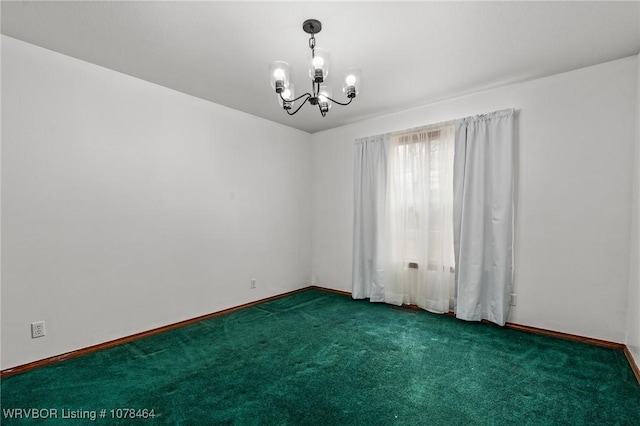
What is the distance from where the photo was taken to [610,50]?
267cm

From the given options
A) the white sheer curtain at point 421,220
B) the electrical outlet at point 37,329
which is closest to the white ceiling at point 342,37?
the white sheer curtain at point 421,220

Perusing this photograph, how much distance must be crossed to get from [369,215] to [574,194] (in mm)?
2314

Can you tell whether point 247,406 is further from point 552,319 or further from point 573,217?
point 573,217

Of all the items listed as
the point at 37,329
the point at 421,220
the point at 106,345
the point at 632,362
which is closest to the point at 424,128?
the point at 421,220

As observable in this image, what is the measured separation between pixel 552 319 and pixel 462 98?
8.57 ft

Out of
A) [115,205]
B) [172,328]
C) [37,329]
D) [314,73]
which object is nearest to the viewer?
[314,73]

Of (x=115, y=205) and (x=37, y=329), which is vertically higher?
(x=115, y=205)

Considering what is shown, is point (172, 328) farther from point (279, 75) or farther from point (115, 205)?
point (279, 75)

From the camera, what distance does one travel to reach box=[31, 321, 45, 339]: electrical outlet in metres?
2.54

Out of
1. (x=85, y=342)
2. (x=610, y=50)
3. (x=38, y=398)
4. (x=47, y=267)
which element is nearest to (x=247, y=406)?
(x=38, y=398)

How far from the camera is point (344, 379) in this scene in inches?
91.9

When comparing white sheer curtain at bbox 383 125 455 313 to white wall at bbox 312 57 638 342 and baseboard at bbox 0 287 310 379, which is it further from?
baseboard at bbox 0 287 310 379

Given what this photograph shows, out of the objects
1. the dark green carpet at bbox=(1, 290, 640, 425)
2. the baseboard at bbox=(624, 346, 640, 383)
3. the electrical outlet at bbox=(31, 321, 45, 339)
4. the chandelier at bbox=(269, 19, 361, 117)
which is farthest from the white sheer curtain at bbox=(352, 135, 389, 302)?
the electrical outlet at bbox=(31, 321, 45, 339)

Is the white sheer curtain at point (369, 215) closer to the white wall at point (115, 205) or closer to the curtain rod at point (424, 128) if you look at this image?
the curtain rod at point (424, 128)
